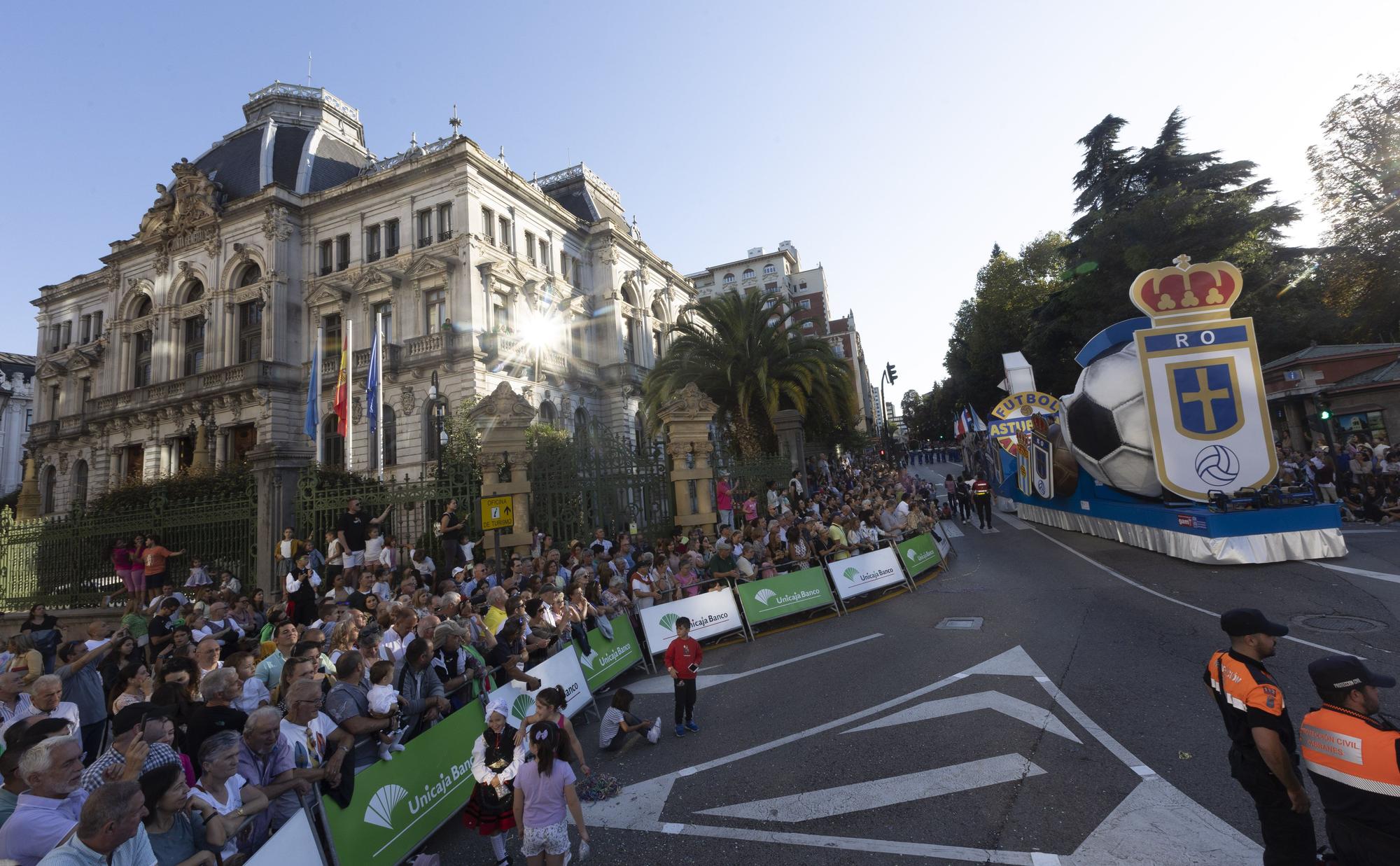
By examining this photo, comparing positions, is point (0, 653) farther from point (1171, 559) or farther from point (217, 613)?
point (1171, 559)

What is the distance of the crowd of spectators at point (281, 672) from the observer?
128 inches

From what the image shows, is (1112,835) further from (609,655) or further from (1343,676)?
(609,655)

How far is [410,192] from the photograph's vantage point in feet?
107

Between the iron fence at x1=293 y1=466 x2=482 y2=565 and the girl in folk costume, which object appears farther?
the iron fence at x1=293 y1=466 x2=482 y2=565

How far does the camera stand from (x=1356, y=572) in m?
11.0

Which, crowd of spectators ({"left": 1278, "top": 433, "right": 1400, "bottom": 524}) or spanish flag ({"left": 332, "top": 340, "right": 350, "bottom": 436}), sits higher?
spanish flag ({"left": 332, "top": 340, "right": 350, "bottom": 436})

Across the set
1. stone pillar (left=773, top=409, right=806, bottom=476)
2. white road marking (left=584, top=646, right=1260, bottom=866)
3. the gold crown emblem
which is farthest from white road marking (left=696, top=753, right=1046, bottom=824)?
stone pillar (left=773, top=409, right=806, bottom=476)

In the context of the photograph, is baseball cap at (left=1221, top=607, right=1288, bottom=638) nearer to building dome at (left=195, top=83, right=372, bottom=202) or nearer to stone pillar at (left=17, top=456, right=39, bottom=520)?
stone pillar at (left=17, top=456, right=39, bottom=520)

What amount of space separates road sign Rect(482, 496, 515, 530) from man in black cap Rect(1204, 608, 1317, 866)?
36.0ft

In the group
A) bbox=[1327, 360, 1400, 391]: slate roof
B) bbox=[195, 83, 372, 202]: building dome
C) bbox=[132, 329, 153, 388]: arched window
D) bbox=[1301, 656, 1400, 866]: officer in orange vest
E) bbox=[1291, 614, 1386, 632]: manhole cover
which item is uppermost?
bbox=[195, 83, 372, 202]: building dome

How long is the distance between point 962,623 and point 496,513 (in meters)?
8.60

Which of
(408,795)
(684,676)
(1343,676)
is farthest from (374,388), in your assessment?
(1343,676)

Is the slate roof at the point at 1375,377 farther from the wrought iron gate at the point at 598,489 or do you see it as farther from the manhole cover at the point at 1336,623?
the wrought iron gate at the point at 598,489

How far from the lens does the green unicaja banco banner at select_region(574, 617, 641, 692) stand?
8414 millimetres
